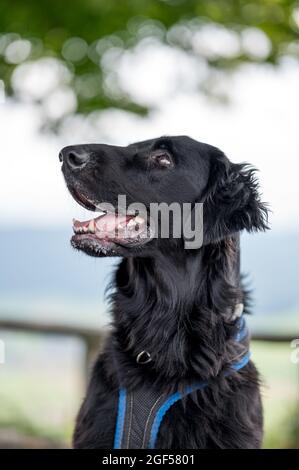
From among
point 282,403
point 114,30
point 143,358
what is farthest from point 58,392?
point 143,358

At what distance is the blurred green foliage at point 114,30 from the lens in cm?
614

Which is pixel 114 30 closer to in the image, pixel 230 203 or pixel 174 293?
pixel 230 203

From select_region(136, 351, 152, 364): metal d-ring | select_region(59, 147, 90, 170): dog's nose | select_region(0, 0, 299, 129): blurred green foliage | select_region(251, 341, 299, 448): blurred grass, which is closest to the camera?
select_region(59, 147, 90, 170): dog's nose

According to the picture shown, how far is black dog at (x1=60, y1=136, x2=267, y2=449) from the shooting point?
3.37 metres

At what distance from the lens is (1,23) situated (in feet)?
19.9

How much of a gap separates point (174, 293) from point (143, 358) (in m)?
0.36

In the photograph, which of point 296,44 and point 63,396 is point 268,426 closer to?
point 63,396

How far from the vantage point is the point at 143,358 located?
11.7 feet

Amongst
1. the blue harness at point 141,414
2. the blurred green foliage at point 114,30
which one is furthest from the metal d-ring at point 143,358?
the blurred green foliage at point 114,30

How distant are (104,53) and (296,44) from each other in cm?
180

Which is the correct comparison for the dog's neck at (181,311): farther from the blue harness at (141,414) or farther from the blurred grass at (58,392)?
the blurred grass at (58,392)

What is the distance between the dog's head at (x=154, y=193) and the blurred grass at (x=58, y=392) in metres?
3.10

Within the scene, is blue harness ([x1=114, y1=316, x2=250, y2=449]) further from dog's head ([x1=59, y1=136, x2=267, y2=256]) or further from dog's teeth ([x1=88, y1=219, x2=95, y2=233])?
dog's teeth ([x1=88, y1=219, x2=95, y2=233])

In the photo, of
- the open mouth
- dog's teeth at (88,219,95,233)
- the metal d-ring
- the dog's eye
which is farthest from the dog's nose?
the metal d-ring
